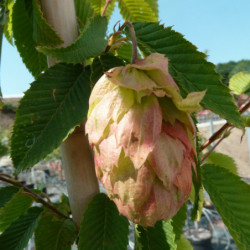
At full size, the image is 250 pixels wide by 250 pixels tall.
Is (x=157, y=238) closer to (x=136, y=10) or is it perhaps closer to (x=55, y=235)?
(x=55, y=235)

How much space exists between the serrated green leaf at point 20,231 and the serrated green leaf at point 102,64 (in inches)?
15.4

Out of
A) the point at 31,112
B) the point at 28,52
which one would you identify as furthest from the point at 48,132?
the point at 28,52

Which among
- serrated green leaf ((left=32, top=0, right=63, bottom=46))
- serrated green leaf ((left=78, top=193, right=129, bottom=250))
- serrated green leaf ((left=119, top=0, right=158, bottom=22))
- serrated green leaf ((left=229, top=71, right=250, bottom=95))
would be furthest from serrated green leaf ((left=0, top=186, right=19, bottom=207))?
serrated green leaf ((left=229, top=71, right=250, bottom=95))

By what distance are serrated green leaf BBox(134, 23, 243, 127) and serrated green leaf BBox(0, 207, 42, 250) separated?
0.46m

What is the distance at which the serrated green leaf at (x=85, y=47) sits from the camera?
39 centimetres

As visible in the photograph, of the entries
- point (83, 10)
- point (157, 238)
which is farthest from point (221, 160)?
point (83, 10)

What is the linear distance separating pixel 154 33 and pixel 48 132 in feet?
0.75

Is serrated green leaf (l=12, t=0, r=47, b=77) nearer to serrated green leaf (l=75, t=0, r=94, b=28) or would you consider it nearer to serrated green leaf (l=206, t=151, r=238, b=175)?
serrated green leaf (l=75, t=0, r=94, b=28)

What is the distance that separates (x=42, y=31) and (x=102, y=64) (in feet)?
0.38

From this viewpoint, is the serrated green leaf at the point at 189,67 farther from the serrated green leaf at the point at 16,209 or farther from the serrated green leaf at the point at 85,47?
the serrated green leaf at the point at 16,209

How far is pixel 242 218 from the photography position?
0.54 meters

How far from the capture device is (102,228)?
19.7 inches

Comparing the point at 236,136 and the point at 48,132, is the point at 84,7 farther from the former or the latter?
the point at 236,136

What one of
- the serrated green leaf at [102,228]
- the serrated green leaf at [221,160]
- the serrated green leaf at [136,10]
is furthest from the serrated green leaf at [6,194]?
the serrated green leaf at [221,160]
